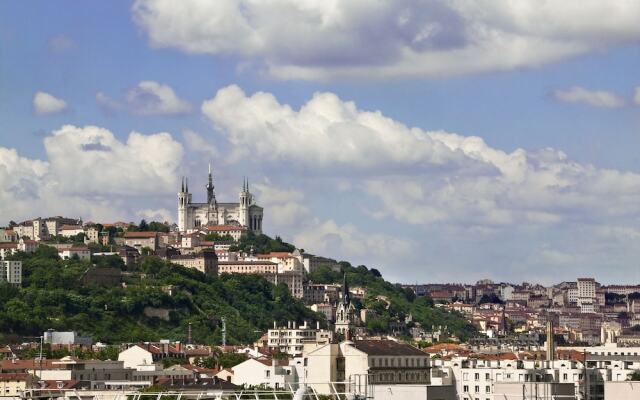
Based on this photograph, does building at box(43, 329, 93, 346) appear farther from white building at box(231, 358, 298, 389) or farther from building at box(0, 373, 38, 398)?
building at box(0, 373, 38, 398)

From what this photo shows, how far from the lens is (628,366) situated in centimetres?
12075

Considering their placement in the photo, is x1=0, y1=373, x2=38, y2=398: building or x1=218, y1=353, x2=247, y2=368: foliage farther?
x1=218, y1=353, x2=247, y2=368: foliage

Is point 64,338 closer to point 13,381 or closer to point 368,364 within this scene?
point 13,381

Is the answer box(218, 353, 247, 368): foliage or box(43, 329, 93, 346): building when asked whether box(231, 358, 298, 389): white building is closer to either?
box(218, 353, 247, 368): foliage

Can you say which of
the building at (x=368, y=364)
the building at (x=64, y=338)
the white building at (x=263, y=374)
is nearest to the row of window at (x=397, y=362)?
the building at (x=368, y=364)

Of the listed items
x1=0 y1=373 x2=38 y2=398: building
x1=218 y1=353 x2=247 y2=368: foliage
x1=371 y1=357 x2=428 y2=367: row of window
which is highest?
x1=218 y1=353 x2=247 y2=368: foliage

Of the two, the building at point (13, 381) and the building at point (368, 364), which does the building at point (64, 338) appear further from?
the building at point (368, 364)

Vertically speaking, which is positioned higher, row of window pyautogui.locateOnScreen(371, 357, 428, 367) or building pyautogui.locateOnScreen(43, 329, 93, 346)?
building pyautogui.locateOnScreen(43, 329, 93, 346)

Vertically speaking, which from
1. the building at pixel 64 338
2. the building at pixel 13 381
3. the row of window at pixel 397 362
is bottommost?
the building at pixel 13 381

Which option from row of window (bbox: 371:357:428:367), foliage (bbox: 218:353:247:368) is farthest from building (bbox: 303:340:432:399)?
foliage (bbox: 218:353:247:368)

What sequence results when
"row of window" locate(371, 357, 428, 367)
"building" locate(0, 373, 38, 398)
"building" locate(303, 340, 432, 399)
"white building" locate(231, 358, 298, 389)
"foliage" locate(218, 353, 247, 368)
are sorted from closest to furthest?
1. "building" locate(303, 340, 432, 399)
2. "row of window" locate(371, 357, 428, 367)
3. "building" locate(0, 373, 38, 398)
4. "white building" locate(231, 358, 298, 389)
5. "foliage" locate(218, 353, 247, 368)

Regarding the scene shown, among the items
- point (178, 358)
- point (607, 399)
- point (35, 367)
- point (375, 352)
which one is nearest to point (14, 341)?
point (178, 358)

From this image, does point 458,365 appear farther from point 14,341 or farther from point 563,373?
point 14,341

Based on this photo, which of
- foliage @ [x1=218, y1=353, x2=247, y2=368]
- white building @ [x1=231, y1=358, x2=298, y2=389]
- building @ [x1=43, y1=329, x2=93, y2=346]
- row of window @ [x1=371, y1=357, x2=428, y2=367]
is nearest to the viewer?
row of window @ [x1=371, y1=357, x2=428, y2=367]
